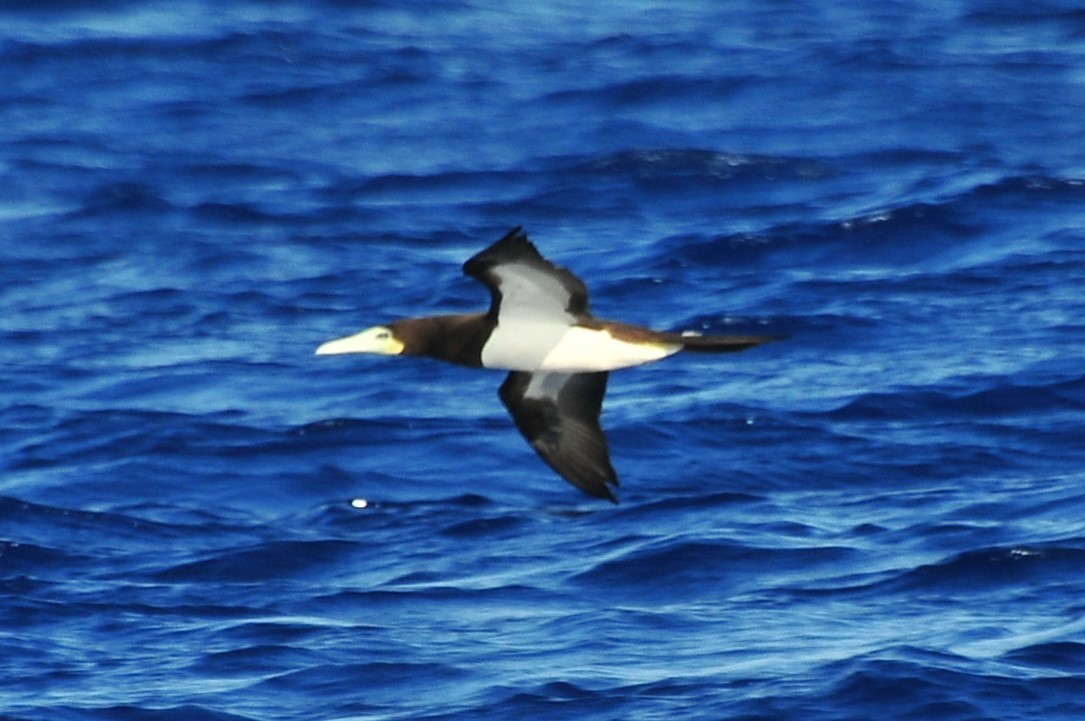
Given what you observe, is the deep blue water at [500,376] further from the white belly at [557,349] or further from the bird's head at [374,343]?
the bird's head at [374,343]

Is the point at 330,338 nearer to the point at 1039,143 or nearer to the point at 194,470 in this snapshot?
the point at 194,470

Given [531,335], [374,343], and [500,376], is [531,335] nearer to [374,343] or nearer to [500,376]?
[374,343]

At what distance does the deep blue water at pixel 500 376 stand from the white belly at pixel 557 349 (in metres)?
1.62

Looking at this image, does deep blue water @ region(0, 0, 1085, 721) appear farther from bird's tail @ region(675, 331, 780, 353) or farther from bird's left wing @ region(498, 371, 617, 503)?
bird's tail @ region(675, 331, 780, 353)

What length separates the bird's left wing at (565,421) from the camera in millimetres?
9156

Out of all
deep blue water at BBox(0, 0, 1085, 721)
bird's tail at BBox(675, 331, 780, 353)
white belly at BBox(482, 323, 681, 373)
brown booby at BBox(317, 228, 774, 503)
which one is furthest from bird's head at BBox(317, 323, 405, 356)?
deep blue water at BBox(0, 0, 1085, 721)

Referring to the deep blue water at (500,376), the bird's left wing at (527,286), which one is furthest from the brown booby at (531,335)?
the deep blue water at (500,376)

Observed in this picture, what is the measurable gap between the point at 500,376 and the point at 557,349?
8900 mm

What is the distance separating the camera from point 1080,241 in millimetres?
18000

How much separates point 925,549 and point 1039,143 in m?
9.25

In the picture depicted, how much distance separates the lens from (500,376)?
17.3 meters

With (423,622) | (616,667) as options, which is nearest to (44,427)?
(423,622)

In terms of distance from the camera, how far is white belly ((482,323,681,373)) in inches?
328

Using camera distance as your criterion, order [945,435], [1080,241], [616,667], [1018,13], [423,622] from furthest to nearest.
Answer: [1018,13], [1080,241], [945,435], [423,622], [616,667]
